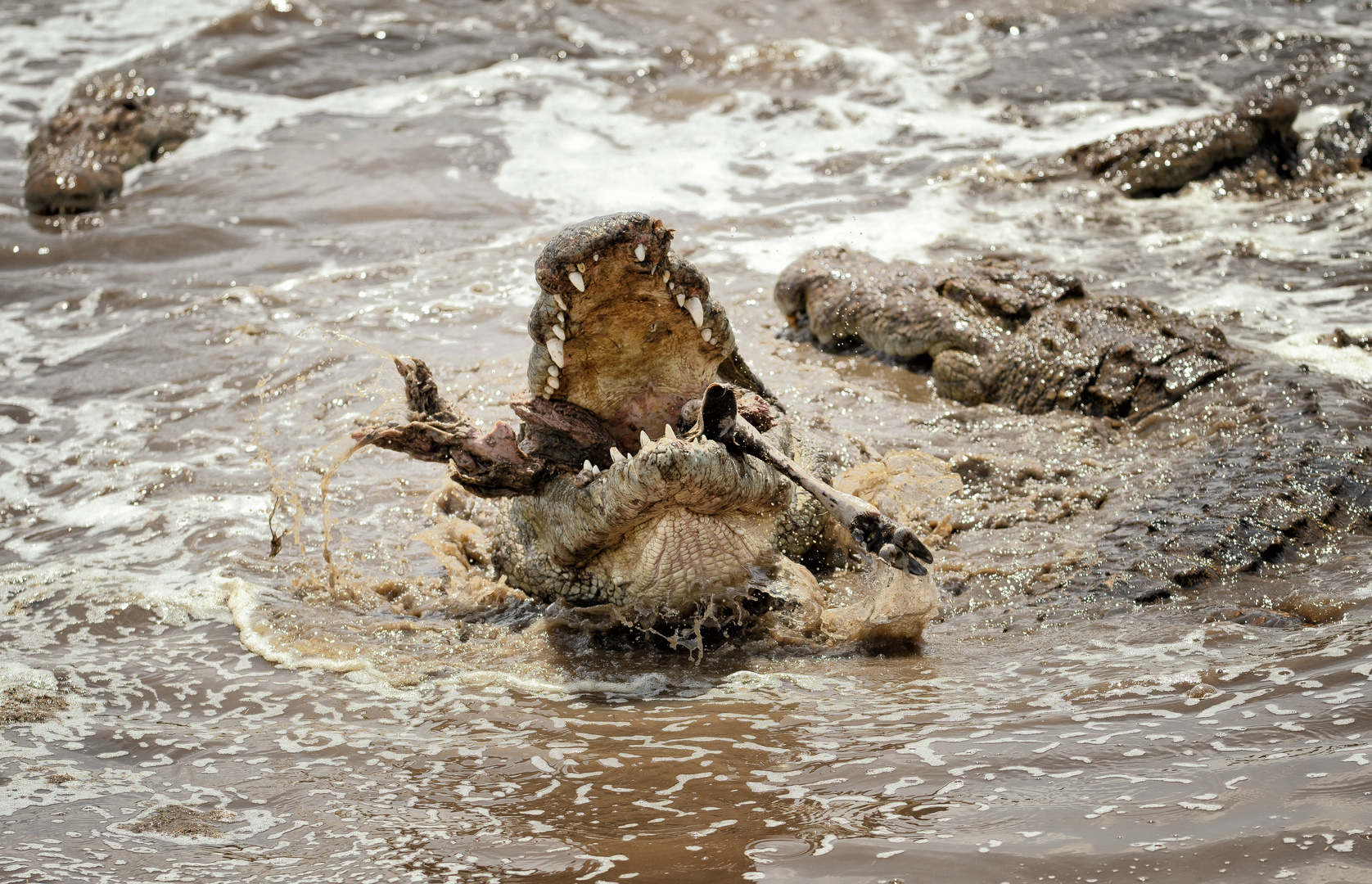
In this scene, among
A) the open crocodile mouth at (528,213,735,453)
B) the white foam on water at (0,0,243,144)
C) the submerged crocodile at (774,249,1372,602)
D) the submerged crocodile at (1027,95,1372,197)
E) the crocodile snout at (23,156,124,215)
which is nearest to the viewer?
the open crocodile mouth at (528,213,735,453)

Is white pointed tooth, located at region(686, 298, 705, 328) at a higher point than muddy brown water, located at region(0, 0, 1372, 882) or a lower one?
higher

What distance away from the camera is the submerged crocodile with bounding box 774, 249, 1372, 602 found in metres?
4.04

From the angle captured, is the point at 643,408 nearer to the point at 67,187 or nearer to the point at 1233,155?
the point at 1233,155

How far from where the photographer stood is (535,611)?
174 inches

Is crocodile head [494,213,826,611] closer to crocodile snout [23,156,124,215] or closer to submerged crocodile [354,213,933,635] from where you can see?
submerged crocodile [354,213,933,635]

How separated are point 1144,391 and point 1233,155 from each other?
195 inches

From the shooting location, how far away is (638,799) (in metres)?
2.86

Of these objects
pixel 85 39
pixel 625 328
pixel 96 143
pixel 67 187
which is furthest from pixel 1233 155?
pixel 85 39

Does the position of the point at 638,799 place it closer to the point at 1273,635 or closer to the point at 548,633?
the point at 548,633

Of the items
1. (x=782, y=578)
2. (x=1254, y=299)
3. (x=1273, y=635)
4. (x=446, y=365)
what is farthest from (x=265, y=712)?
(x=1254, y=299)

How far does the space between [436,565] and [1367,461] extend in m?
3.64

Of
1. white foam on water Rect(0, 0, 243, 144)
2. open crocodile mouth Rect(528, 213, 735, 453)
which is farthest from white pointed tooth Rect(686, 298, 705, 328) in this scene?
white foam on water Rect(0, 0, 243, 144)

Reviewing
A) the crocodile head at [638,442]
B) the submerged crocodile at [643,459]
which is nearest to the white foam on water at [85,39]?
the submerged crocodile at [643,459]

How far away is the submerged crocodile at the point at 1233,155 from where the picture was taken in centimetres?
940
